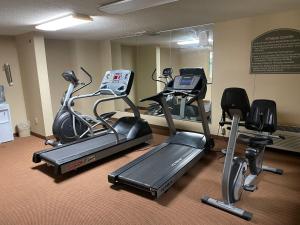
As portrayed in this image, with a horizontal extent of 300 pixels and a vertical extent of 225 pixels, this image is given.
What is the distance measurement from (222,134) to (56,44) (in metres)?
4.28

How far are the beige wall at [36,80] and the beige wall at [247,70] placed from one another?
131 inches

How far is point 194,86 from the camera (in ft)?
11.2

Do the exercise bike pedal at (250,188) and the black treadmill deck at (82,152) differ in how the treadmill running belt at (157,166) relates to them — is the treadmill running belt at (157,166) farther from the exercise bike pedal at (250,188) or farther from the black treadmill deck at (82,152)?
the exercise bike pedal at (250,188)

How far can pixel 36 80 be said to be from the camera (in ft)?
14.8

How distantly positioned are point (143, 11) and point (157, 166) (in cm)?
209

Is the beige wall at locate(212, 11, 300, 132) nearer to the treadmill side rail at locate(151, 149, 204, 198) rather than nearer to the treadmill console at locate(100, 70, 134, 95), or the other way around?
the treadmill side rail at locate(151, 149, 204, 198)

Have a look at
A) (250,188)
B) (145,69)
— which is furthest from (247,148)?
(145,69)

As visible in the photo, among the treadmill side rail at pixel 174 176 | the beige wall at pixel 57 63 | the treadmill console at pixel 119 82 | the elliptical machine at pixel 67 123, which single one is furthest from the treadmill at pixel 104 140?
the beige wall at pixel 57 63

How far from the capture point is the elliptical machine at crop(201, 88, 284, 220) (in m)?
2.24

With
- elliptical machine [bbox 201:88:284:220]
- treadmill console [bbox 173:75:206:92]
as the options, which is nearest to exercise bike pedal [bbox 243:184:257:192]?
elliptical machine [bbox 201:88:284:220]

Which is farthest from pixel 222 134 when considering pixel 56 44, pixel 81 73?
pixel 56 44

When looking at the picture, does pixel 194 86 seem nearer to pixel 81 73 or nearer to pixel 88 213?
pixel 88 213

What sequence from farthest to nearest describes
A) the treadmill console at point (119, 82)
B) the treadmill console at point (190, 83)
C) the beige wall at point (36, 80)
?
the beige wall at point (36, 80) < the treadmill console at point (119, 82) < the treadmill console at point (190, 83)

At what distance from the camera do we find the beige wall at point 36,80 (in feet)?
14.4
